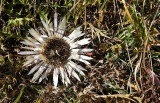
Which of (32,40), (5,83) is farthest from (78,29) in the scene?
(5,83)

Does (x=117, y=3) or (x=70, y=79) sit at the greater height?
(x=117, y=3)

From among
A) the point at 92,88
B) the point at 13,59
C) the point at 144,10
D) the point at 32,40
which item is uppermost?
the point at 144,10

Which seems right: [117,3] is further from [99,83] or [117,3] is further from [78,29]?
[99,83]

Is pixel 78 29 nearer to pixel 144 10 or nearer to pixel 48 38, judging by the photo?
pixel 48 38

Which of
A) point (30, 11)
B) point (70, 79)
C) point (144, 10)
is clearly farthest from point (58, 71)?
point (144, 10)

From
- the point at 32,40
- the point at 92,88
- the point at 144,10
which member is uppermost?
the point at 144,10

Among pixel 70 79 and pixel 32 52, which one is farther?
pixel 70 79
